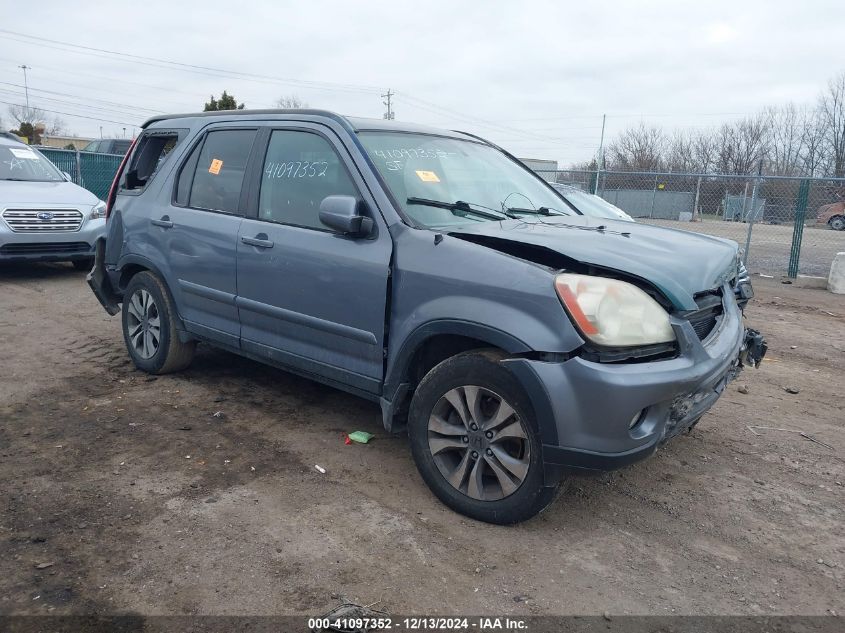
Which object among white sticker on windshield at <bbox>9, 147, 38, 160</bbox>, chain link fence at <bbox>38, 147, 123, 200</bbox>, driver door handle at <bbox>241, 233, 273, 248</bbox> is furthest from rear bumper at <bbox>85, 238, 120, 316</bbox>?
chain link fence at <bbox>38, 147, 123, 200</bbox>

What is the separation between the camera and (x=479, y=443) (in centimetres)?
317

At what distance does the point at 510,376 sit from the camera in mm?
2990

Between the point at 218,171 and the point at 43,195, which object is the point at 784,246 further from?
the point at 43,195

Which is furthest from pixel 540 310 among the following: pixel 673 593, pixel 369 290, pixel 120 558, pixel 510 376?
pixel 120 558

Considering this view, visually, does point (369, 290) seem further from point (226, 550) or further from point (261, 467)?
point (226, 550)

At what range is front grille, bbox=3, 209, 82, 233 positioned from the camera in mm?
8648

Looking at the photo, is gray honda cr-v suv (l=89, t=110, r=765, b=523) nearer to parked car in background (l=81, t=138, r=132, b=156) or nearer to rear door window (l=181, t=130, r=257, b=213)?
rear door window (l=181, t=130, r=257, b=213)

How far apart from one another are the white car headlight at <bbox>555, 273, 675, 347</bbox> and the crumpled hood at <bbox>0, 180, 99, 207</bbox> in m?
8.25

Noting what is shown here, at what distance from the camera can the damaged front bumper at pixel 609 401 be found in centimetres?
280

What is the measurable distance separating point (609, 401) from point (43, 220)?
8443 mm

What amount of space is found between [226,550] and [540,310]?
5.56 ft

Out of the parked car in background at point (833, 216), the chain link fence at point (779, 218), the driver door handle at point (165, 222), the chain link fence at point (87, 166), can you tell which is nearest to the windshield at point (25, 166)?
the chain link fence at point (87, 166)

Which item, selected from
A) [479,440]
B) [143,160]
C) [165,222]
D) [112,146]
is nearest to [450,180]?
[479,440]

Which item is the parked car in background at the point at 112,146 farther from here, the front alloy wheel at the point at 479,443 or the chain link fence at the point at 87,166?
the front alloy wheel at the point at 479,443
